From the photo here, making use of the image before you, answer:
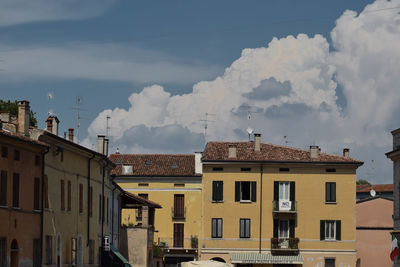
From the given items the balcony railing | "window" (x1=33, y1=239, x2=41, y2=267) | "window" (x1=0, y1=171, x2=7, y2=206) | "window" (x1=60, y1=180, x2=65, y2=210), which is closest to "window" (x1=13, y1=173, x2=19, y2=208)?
"window" (x1=0, y1=171, x2=7, y2=206)

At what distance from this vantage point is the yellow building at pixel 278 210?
7394 centimetres

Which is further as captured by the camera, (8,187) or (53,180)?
(53,180)

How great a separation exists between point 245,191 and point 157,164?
13.3 metres

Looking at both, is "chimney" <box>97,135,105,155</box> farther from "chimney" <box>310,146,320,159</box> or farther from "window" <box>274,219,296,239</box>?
"chimney" <box>310,146,320,159</box>

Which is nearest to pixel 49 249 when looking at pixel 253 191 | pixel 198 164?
pixel 253 191

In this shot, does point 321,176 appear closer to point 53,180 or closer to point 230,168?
point 230,168

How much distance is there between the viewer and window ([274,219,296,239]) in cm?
7406

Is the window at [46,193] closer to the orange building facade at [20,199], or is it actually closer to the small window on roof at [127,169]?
the orange building facade at [20,199]

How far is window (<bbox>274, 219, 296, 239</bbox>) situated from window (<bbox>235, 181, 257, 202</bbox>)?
2.80 meters

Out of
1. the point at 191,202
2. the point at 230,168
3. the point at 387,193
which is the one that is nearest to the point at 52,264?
the point at 230,168

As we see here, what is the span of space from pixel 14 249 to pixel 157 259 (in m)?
32.3

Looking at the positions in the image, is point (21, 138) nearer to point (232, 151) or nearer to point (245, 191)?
point (245, 191)

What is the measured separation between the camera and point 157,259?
225 ft

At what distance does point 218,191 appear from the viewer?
7438 centimetres
